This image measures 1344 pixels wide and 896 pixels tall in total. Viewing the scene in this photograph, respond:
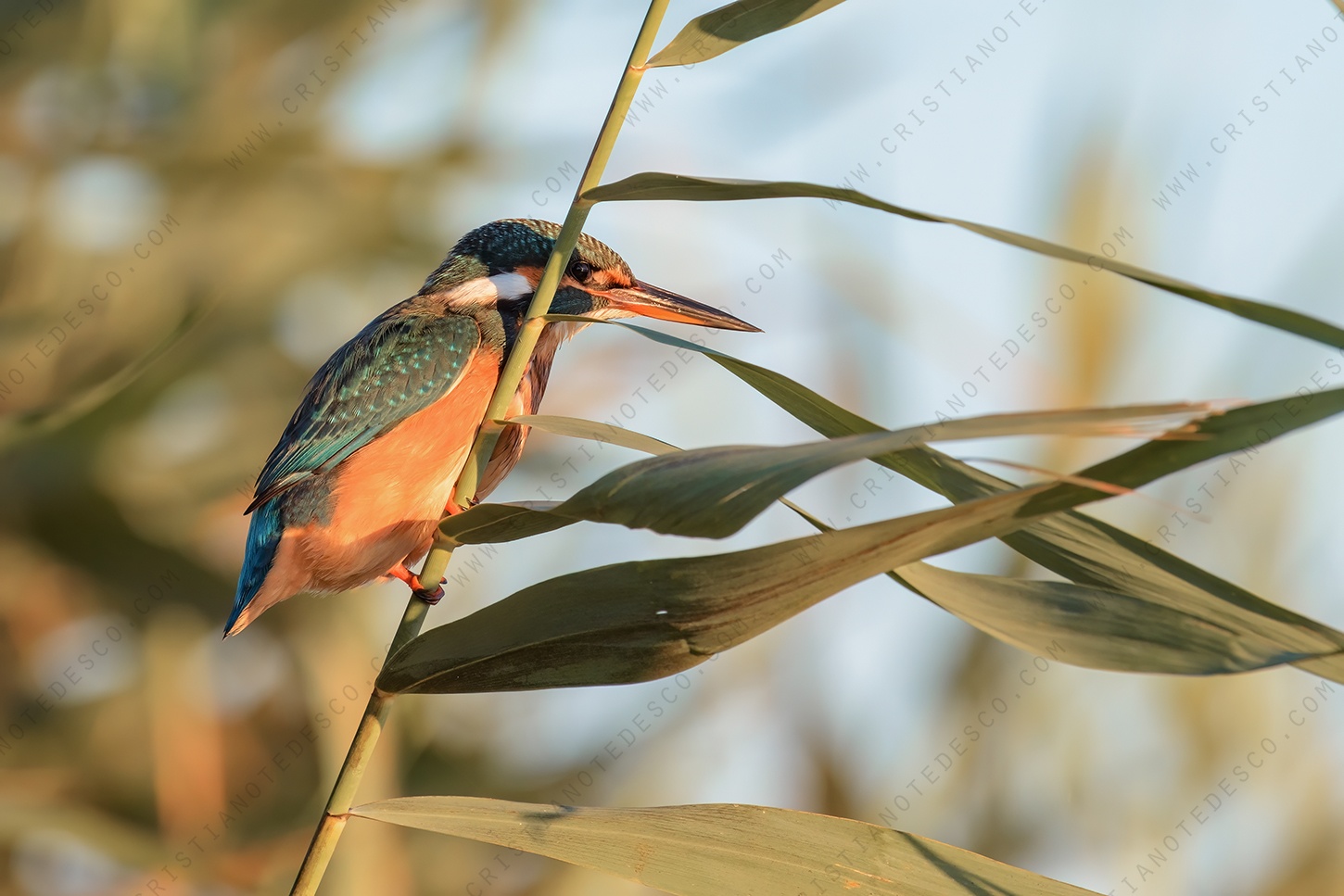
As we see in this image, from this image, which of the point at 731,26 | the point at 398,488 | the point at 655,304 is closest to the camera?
the point at 731,26

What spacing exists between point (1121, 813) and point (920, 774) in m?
0.44

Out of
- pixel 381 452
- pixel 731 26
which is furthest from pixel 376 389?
pixel 731 26

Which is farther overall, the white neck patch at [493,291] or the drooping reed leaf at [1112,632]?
the white neck patch at [493,291]

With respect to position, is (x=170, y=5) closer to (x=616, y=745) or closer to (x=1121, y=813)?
(x=616, y=745)

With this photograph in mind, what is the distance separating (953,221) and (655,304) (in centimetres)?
141

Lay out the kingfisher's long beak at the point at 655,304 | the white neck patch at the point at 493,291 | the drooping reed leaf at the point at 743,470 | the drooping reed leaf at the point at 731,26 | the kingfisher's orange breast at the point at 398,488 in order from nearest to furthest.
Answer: the drooping reed leaf at the point at 743,470 → the drooping reed leaf at the point at 731,26 → the kingfisher's orange breast at the point at 398,488 → the kingfisher's long beak at the point at 655,304 → the white neck patch at the point at 493,291

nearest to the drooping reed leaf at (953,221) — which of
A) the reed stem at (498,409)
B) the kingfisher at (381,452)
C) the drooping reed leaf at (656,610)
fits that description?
the reed stem at (498,409)

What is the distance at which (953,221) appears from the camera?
0.92 metres

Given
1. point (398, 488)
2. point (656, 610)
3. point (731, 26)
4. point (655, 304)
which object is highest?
point (731, 26)

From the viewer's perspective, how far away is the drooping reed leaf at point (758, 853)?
1.02m

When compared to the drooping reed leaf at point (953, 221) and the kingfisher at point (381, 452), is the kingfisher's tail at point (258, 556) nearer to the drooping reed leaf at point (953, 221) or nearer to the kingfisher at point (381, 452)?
the kingfisher at point (381, 452)

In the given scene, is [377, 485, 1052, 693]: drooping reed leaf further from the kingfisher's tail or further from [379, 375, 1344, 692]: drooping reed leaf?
the kingfisher's tail

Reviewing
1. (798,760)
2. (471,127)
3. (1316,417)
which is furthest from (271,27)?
(1316,417)

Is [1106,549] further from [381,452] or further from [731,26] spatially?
[381,452]
